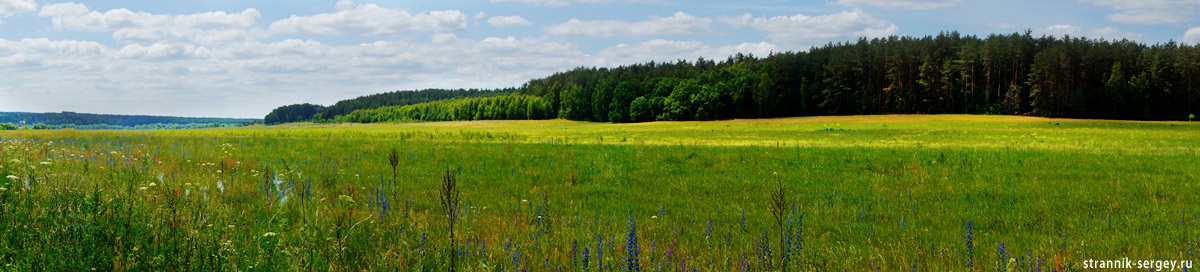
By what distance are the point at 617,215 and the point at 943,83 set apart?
9684 cm

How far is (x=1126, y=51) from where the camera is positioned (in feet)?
272

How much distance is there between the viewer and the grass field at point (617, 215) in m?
4.63

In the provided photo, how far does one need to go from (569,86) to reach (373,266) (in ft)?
451

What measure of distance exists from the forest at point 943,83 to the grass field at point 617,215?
8299 cm

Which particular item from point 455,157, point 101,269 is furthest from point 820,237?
point 455,157

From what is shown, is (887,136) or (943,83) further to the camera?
(943,83)

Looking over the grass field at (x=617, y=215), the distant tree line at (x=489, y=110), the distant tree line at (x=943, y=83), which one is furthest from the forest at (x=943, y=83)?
the grass field at (x=617, y=215)

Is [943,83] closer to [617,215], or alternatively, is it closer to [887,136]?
[887,136]

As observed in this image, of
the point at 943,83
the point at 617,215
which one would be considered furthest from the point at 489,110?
the point at 617,215

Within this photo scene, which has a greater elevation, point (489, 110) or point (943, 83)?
point (943, 83)

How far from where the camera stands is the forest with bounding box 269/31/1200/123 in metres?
79.0

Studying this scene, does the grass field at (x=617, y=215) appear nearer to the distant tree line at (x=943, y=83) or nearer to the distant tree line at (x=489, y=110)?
the distant tree line at (x=943, y=83)

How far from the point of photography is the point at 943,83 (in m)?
89.1

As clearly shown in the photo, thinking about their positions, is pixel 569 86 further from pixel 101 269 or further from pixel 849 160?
pixel 101 269
